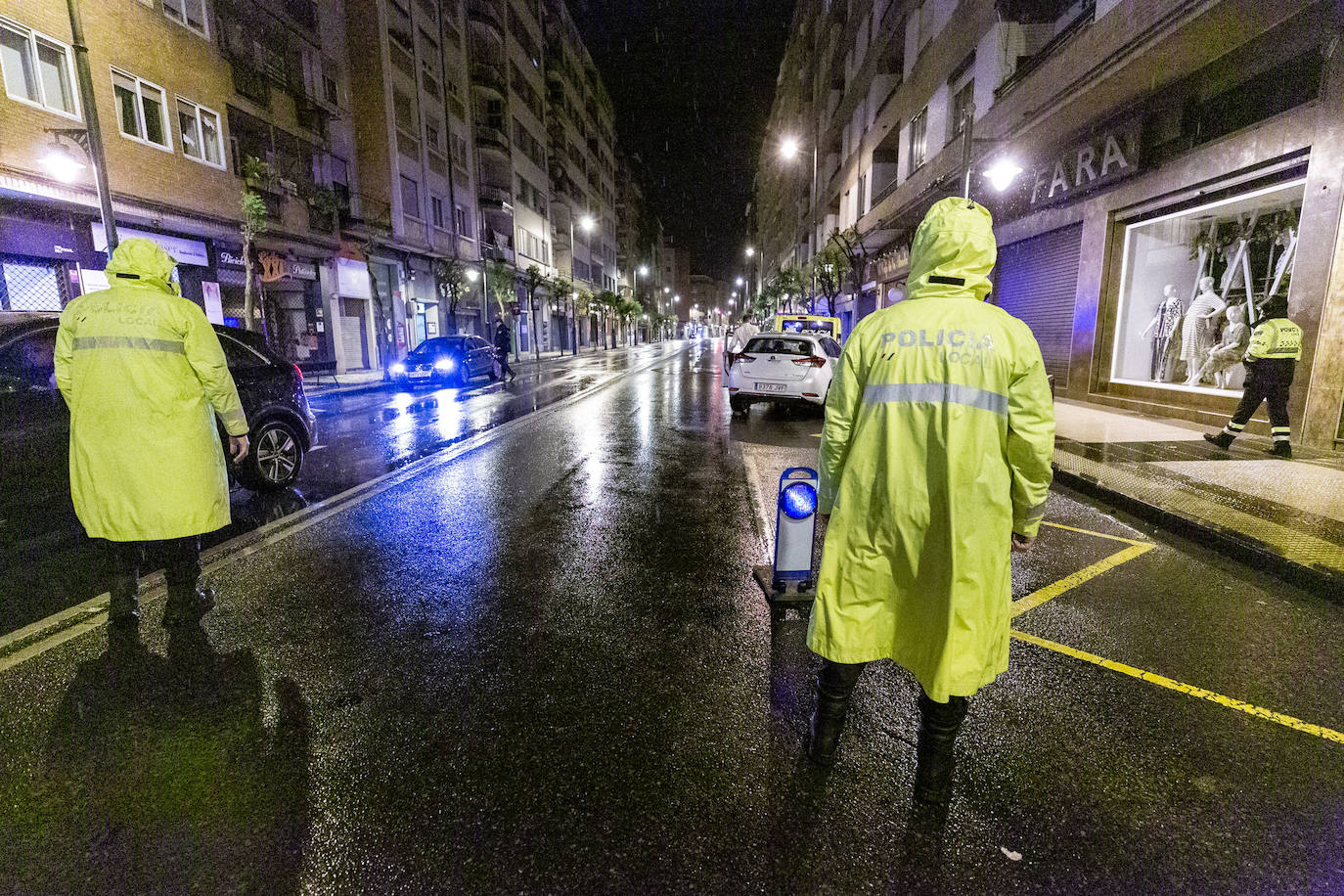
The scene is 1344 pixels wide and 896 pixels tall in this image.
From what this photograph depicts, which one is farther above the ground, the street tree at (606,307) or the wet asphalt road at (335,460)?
the street tree at (606,307)

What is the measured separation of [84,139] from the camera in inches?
549

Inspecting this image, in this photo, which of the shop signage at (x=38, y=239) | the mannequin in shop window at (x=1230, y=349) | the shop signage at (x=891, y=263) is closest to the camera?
the mannequin in shop window at (x=1230, y=349)

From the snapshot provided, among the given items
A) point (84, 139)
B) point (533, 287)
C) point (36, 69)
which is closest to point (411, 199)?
point (533, 287)

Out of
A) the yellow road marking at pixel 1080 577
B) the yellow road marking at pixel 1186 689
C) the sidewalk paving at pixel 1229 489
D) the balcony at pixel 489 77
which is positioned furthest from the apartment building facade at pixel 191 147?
the sidewalk paving at pixel 1229 489

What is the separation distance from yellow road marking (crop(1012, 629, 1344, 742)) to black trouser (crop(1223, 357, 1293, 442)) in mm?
7089

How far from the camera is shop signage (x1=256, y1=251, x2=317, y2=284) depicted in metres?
20.2

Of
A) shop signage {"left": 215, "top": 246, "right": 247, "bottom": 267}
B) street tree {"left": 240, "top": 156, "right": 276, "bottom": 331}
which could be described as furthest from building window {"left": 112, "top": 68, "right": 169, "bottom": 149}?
shop signage {"left": 215, "top": 246, "right": 247, "bottom": 267}

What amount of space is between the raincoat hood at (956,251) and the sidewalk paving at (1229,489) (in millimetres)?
4018

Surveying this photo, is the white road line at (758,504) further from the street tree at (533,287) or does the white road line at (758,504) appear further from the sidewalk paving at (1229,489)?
the street tree at (533,287)

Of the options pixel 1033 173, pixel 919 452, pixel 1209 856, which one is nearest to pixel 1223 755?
pixel 1209 856

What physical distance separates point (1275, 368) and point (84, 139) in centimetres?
2232

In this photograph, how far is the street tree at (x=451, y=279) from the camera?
96.1 ft

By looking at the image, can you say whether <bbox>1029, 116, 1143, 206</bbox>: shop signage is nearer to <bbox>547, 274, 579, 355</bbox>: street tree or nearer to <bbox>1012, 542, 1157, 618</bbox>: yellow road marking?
<bbox>1012, 542, 1157, 618</bbox>: yellow road marking

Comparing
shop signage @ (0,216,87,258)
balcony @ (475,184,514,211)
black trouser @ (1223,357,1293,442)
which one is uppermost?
balcony @ (475,184,514,211)
